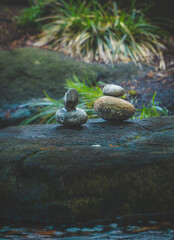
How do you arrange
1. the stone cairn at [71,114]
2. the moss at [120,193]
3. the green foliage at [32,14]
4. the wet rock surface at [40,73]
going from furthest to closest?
the green foliage at [32,14] → the wet rock surface at [40,73] → the stone cairn at [71,114] → the moss at [120,193]

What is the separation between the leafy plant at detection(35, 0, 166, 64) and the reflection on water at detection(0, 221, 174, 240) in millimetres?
3796

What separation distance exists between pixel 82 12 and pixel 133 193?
475 cm

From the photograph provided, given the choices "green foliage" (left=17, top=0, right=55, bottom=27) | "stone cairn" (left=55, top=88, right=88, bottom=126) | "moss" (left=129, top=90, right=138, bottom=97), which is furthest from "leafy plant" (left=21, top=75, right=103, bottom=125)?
"green foliage" (left=17, top=0, right=55, bottom=27)

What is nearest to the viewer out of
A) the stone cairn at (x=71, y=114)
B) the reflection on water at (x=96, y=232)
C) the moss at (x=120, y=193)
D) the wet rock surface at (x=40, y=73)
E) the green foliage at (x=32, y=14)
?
the reflection on water at (x=96, y=232)

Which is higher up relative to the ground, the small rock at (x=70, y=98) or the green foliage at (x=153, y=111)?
the small rock at (x=70, y=98)

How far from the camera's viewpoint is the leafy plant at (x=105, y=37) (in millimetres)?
4656

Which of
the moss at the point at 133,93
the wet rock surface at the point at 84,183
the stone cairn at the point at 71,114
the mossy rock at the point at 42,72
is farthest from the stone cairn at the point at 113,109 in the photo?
the mossy rock at the point at 42,72

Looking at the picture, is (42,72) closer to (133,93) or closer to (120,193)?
(133,93)

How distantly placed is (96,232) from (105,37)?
13.8 feet

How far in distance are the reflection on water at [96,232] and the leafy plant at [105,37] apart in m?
3.80

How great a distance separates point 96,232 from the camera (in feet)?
3.66

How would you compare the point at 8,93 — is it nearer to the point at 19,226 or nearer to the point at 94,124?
the point at 94,124

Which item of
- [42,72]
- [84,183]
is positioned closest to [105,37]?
[42,72]

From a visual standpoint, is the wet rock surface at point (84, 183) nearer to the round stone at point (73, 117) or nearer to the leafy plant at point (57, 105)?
the round stone at point (73, 117)
